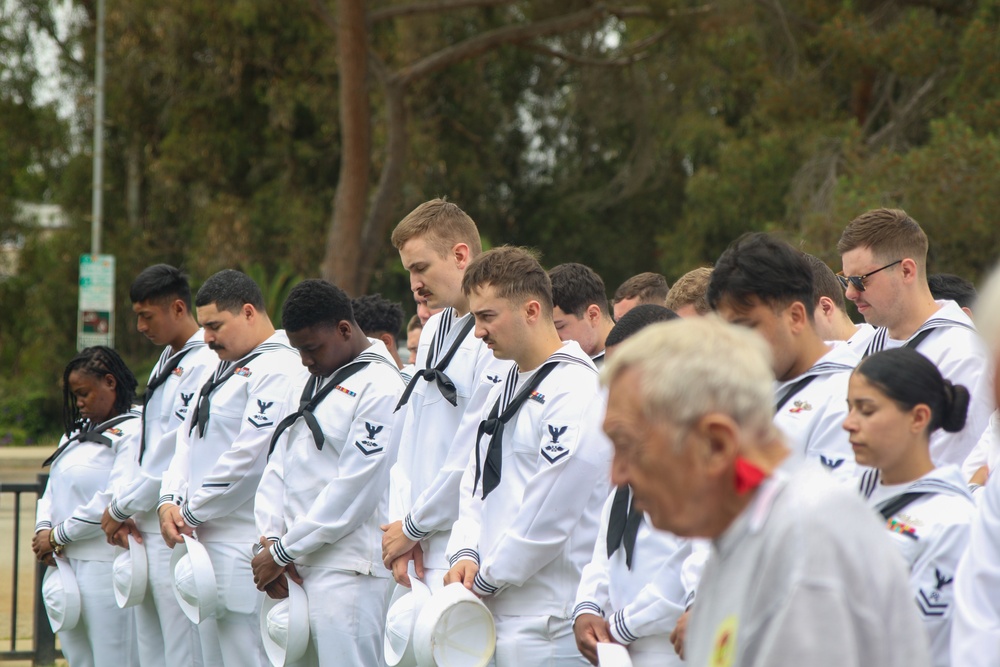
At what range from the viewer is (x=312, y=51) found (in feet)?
77.2

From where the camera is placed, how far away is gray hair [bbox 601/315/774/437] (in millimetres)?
1938

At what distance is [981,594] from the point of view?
289 cm

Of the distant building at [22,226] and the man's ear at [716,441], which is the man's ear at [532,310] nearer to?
the man's ear at [716,441]

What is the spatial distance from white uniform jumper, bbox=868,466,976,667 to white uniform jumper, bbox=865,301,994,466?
1.13 meters

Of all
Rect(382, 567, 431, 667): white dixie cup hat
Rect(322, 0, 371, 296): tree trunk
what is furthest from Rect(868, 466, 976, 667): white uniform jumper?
Rect(322, 0, 371, 296): tree trunk

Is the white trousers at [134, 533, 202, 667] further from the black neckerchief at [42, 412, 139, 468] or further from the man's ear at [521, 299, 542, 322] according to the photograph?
the man's ear at [521, 299, 542, 322]

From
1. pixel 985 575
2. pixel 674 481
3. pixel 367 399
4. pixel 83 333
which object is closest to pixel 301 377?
pixel 367 399

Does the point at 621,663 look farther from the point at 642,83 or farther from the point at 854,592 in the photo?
the point at 642,83

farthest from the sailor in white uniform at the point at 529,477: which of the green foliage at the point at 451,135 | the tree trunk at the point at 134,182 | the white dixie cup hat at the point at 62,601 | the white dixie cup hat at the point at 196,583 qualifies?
the tree trunk at the point at 134,182

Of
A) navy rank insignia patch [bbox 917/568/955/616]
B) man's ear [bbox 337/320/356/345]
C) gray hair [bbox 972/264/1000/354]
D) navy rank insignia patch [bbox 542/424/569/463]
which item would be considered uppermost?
gray hair [bbox 972/264/1000/354]

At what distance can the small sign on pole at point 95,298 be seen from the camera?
695 inches

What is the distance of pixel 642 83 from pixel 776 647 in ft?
74.5

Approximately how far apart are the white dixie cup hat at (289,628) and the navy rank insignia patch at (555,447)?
172 centimetres

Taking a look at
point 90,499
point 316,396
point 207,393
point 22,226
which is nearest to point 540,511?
point 316,396
